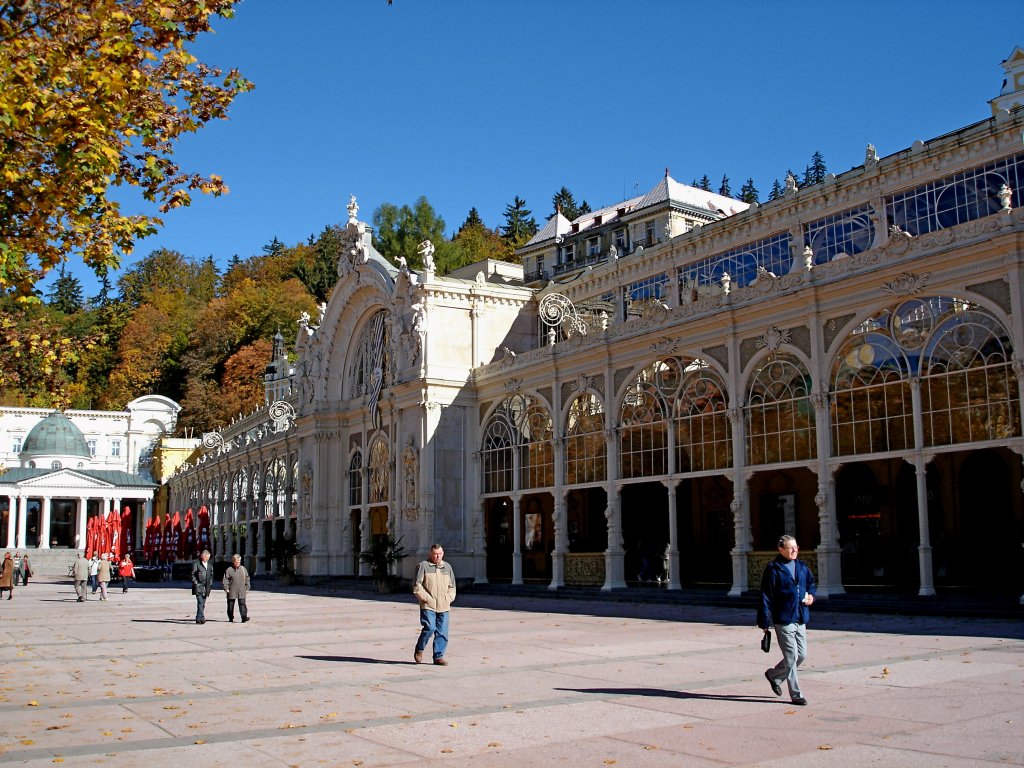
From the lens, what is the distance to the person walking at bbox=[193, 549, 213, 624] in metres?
23.2

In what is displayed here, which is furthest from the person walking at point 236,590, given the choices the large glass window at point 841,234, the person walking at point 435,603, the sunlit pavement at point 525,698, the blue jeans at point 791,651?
the large glass window at point 841,234

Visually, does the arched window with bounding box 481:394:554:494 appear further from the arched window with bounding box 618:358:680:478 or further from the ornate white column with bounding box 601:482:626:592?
the arched window with bounding box 618:358:680:478

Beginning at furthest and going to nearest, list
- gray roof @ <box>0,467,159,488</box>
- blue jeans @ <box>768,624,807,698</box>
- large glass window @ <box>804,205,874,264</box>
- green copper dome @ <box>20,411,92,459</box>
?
1. green copper dome @ <box>20,411,92,459</box>
2. gray roof @ <box>0,467,159,488</box>
3. large glass window @ <box>804,205,874,264</box>
4. blue jeans @ <box>768,624,807,698</box>

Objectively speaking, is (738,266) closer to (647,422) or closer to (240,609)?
(647,422)

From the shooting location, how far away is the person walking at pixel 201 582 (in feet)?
Answer: 76.2

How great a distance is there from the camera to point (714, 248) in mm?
35000

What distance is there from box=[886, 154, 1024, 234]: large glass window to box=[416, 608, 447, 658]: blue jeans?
741 inches

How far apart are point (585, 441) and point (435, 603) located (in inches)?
710

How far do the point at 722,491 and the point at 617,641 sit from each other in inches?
756

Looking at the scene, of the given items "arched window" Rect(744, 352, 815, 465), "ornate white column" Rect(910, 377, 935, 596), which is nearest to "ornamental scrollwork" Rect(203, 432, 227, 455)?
"arched window" Rect(744, 352, 815, 465)

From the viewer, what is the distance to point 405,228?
81.8 metres

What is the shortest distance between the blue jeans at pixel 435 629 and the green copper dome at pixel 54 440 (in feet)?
293

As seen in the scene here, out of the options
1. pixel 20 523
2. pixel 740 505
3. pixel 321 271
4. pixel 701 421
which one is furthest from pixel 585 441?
pixel 321 271

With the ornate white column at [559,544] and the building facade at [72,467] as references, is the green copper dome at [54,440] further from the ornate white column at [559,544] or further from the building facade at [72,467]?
the ornate white column at [559,544]
